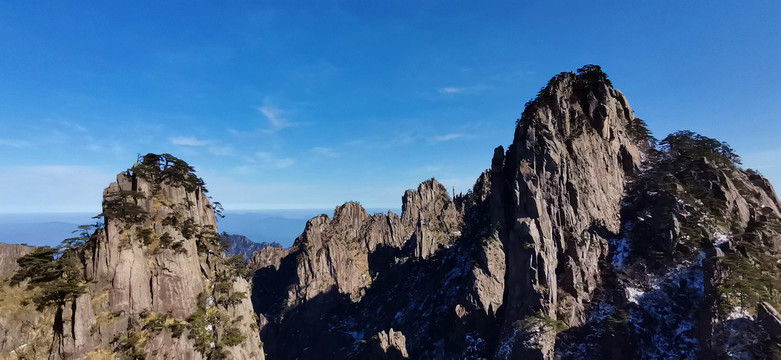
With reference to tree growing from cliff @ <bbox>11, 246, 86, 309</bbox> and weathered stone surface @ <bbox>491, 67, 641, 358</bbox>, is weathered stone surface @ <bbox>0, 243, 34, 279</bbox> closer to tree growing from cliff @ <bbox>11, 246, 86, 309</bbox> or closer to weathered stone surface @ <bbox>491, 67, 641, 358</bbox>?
tree growing from cliff @ <bbox>11, 246, 86, 309</bbox>

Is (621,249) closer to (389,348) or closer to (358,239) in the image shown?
(389,348)

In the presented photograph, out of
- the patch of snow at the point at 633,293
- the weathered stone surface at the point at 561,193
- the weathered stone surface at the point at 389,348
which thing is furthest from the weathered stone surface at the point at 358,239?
the patch of snow at the point at 633,293

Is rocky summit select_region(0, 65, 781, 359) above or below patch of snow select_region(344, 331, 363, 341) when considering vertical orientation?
above

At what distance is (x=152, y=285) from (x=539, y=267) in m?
56.1

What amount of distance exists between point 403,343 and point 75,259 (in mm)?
70312

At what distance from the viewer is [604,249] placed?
202ft

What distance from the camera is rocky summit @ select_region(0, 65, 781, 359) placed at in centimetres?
3294

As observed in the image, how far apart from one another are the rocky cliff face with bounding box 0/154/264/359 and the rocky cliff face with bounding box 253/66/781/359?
45420 millimetres

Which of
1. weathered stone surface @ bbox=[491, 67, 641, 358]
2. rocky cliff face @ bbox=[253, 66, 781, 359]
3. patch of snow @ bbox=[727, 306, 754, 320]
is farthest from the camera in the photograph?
weathered stone surface @ bbox=[491, 67, 641, 358]

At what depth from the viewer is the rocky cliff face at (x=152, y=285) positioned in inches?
1239

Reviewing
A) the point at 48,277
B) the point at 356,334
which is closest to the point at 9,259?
the point at 48,277

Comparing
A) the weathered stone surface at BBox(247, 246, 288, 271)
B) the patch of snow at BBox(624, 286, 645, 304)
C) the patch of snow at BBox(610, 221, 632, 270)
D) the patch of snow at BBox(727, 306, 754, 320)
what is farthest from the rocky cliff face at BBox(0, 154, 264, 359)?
the weathered stone surface at BBox(247, 246, 288, 271)

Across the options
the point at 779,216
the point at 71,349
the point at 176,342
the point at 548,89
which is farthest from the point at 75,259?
the point at 779,216

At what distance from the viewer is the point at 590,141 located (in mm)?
68875
